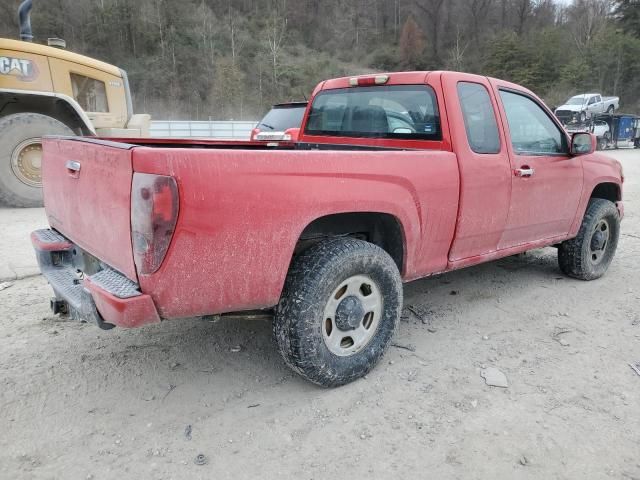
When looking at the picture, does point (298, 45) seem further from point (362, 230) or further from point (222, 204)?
point (222, 204)

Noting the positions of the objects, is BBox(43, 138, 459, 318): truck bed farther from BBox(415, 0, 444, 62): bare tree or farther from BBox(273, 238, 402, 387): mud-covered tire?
BBox(415, 0, 444, 62): bare tree

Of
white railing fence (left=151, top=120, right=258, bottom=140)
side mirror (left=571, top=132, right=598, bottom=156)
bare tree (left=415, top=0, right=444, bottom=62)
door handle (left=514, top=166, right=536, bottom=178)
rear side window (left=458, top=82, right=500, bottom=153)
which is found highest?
bare tree (left=415, top=0, right=444, bottom=62)

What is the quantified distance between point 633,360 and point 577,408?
90 cm

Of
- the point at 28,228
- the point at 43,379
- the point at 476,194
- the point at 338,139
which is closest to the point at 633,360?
the point at 476,194

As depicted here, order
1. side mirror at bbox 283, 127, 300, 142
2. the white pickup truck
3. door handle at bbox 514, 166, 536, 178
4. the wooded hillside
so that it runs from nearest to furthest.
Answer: door handle at bbox 514, 166, 536, 178, side mirror at bbox 283, 127, 300, 142, the white pickup truck, the wooded hillside

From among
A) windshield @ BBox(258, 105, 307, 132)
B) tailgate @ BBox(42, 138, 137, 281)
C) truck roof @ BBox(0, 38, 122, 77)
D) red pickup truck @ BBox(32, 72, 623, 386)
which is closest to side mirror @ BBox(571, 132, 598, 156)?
red pickup truck @ BBox(32, 72, 623, 386)

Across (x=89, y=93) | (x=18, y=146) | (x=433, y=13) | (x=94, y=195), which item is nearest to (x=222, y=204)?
(x=94, y=195)

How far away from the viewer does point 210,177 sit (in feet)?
7.30

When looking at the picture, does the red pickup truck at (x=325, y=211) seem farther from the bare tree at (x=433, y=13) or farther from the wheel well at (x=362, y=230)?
the bare tree at (x=433, y=13)

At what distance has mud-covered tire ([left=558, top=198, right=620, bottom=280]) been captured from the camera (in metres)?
4.87

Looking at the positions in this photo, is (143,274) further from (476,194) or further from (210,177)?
(476,194)

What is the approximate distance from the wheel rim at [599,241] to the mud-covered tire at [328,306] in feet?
9.77

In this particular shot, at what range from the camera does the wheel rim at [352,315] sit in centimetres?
288

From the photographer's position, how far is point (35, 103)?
8.37 m
